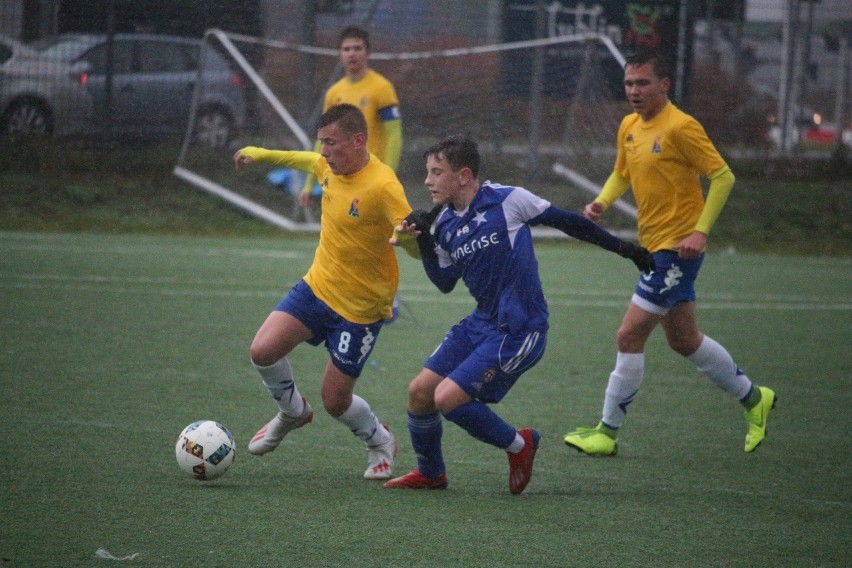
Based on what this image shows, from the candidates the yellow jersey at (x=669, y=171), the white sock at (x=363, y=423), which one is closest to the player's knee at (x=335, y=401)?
the white sock at (x=363, y=423)

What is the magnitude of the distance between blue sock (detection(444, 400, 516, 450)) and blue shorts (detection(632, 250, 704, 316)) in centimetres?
137

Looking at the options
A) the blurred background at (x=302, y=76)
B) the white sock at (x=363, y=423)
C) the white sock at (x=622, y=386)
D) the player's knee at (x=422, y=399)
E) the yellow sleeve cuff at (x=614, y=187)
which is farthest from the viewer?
the blurred background at (x=302, y=76)

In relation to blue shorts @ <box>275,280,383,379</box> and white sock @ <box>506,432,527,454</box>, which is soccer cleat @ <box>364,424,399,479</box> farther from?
white sock @ <box>506,432,527,454</box>

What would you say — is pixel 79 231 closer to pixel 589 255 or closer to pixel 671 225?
pixel 589 255

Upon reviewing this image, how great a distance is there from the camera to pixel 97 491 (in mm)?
5125

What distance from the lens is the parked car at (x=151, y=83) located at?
15.7 metres

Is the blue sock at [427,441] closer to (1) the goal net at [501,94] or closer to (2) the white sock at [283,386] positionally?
(2) the white sock at [283,386]

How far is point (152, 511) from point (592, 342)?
5368 millimetres

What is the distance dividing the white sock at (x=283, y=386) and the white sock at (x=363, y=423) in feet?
0.72

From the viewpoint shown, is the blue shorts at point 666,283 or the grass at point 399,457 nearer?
the grass at point 399,457

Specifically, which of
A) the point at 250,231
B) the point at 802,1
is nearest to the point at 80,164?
the point at 250,231

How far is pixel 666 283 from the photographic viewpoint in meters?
6.41

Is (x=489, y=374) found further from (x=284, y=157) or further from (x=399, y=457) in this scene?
(x=284, y=157)

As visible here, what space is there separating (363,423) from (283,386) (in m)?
0.42
